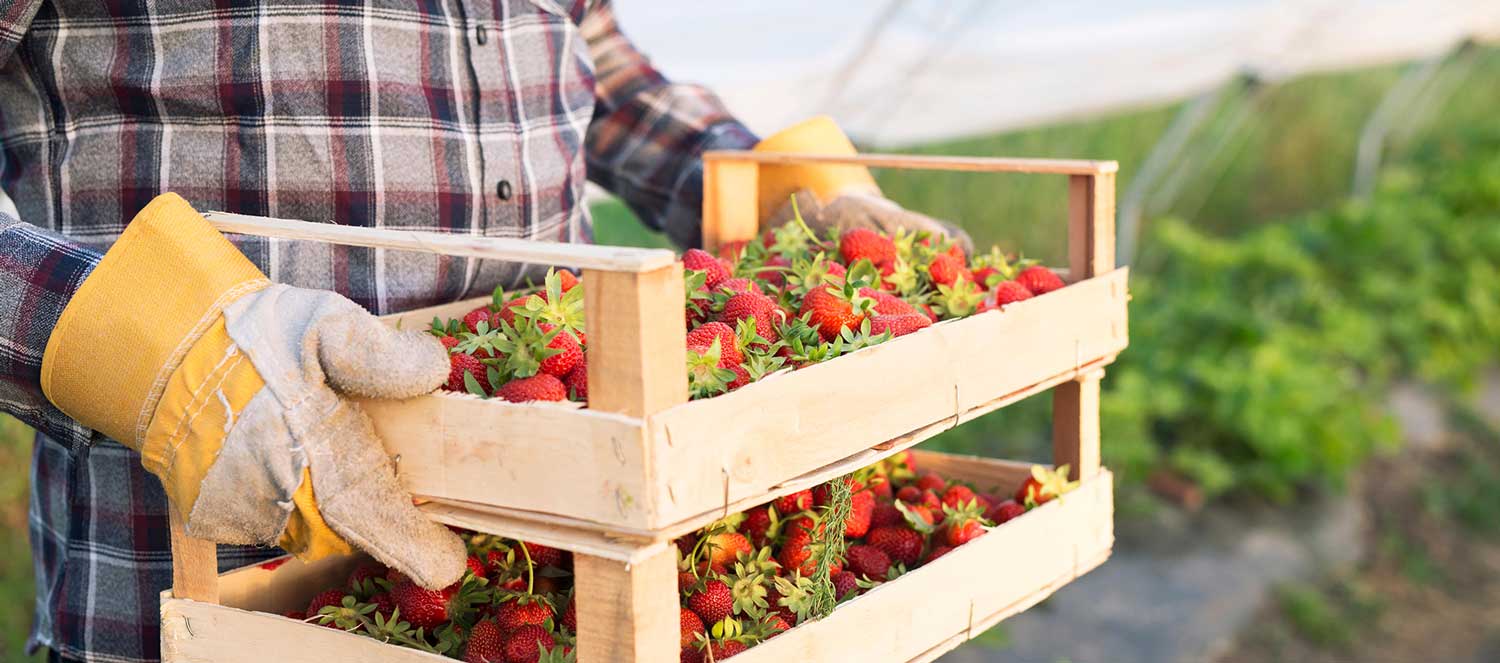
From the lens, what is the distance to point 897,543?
57.4 inches

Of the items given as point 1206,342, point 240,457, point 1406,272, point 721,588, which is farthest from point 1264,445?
point 240,457

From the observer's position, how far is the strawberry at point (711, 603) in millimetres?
1228

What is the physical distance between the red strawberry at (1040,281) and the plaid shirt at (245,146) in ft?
1.81

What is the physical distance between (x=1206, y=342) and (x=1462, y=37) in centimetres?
210

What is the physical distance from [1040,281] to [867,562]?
0.39 metres

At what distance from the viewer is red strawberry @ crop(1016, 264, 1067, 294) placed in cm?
156

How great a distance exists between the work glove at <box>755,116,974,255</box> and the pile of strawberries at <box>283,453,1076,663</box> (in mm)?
356

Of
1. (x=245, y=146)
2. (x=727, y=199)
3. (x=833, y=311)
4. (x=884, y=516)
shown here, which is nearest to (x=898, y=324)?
(x=833, y=311)

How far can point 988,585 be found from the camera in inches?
56.5

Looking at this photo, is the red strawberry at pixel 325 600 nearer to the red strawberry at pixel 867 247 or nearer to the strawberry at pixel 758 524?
the strawberry at pixel 758 524

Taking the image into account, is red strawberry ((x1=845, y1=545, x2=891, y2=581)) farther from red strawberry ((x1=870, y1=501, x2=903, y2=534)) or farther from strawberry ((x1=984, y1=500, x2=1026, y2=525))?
strawberry ((x1=984, y1=500, x2=1026, y2=525))

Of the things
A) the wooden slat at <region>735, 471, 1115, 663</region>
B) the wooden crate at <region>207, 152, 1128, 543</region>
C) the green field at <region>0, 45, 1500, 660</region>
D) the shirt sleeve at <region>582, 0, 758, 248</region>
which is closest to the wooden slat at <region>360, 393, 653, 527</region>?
the wooden crate at <region>207, 152, 1128, 543</region>

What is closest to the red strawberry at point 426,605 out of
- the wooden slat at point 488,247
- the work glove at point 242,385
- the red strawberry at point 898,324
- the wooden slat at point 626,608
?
the work glove at point 242,385

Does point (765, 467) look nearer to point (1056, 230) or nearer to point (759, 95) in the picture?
point (759, 95)
